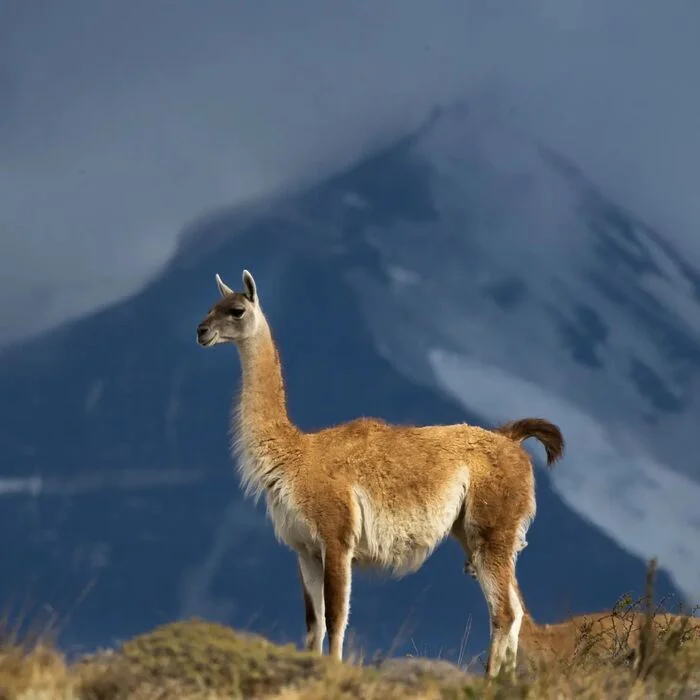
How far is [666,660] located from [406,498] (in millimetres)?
3995

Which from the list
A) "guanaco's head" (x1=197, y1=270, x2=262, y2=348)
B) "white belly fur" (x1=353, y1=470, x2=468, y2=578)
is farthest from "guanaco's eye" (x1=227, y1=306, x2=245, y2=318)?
"white belly fur" (x1=353, y1=470, x2=468, y2=578)

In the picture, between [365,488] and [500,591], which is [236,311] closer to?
[365,488]

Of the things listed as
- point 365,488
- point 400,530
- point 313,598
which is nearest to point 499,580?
point 400,530

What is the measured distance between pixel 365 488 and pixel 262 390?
5.08ft

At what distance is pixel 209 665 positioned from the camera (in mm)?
9422

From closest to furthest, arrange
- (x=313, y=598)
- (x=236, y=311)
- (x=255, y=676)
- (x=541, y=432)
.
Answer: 1. (x=255, y=676)
2. (x=313, y=598)
3. (x=236, y=311)
4. (x=541, y=432)

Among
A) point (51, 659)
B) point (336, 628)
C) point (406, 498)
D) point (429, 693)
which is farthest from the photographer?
point (406, 498)

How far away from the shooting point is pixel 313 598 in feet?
43.1

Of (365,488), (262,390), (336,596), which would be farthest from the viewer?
(262,390)

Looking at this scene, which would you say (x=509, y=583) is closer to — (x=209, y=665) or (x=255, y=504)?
→ (x=255, y=504)

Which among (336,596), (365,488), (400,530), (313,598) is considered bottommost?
(313,598)

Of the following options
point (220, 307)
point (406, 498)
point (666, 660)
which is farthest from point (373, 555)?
point (666, 660)

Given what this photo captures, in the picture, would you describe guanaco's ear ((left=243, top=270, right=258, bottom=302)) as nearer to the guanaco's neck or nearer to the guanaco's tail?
the guanaco's neck

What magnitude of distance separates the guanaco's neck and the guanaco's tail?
2.49 metres
